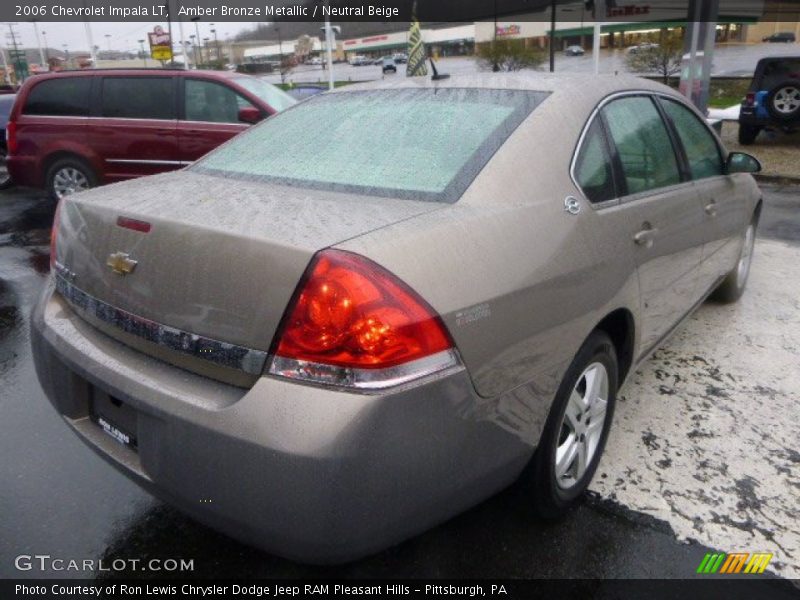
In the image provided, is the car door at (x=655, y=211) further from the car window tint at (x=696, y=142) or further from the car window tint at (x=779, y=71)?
the car window tint at (x=779, y=71)

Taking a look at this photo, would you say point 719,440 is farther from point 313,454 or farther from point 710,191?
point 313,454

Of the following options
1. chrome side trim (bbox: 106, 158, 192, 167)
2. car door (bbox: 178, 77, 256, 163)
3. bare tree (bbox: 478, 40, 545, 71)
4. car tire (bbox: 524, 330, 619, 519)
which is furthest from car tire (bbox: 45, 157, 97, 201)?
bare tree (bbox: 478, 40, 545, 71)

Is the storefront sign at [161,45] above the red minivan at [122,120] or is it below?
above

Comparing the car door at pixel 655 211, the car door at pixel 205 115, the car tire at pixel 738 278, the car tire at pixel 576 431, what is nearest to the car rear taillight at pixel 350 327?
the car tire at pixel 576 431

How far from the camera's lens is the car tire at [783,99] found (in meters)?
11.3

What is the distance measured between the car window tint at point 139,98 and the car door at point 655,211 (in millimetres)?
6207

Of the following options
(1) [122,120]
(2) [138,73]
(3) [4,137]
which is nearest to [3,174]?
(3) [4,137]

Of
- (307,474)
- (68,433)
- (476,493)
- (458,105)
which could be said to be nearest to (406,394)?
(307,474)

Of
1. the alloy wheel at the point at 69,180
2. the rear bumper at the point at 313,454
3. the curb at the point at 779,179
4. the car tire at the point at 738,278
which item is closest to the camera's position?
the rear bumper at the point at 313,454

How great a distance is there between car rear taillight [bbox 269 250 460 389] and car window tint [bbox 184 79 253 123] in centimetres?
659

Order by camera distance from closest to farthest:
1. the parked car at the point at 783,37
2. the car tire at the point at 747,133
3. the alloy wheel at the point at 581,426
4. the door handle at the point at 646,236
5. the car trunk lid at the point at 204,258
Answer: the car trunk lid at the point at 204,258 < the alloy wheel at the point at 581,426 < the door handle at the point at 646,236 < the car tire at the point at 747,133 < the parked car at the point at 783,37

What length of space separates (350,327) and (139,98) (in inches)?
285

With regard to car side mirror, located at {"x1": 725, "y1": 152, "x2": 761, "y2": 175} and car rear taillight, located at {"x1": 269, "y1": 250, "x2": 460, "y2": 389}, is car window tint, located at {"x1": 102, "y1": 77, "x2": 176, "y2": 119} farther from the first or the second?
car rear taillight, located at {"x1": 269, "y1": 250, "x2": 460, "y2": 389}

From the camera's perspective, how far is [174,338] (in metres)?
1.77
